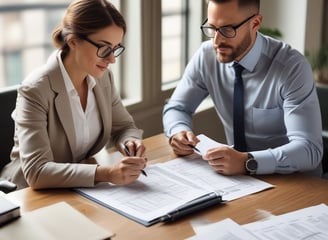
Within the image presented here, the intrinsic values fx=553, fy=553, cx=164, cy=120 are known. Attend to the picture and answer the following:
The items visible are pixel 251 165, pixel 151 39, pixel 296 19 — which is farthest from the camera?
pixel 296 19

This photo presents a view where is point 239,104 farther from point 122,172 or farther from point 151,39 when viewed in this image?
point 151,39

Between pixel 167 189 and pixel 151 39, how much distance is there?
1.47 metres

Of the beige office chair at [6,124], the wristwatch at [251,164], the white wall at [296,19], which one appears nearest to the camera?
the wristwatch at [251,164]

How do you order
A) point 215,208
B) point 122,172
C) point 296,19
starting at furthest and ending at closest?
point 296,19 → point 122,172 → point 215,208

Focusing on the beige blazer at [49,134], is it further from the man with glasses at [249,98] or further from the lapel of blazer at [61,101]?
the man with glasses at [249,98]

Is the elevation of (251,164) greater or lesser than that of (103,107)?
lesser

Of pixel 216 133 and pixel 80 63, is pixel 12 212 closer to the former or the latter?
pixel 80 63

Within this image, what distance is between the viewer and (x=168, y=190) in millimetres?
1711

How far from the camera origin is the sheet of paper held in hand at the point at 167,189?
5.27ft

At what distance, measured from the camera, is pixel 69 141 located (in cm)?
194

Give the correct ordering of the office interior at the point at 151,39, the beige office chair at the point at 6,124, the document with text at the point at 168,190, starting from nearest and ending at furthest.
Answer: the document with text at the point at 168,190 → the beige office chair at the point at 6,124 → the office interior at the point at 151,39

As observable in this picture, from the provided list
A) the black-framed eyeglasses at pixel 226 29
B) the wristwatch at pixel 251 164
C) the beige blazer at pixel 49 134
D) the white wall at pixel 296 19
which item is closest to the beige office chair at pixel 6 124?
the beige blazer at pixel 49 134

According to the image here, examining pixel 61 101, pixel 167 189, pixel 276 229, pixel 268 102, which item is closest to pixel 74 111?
pixel 61 101

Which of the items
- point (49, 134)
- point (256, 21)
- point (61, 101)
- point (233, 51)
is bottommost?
point (49, 134)
